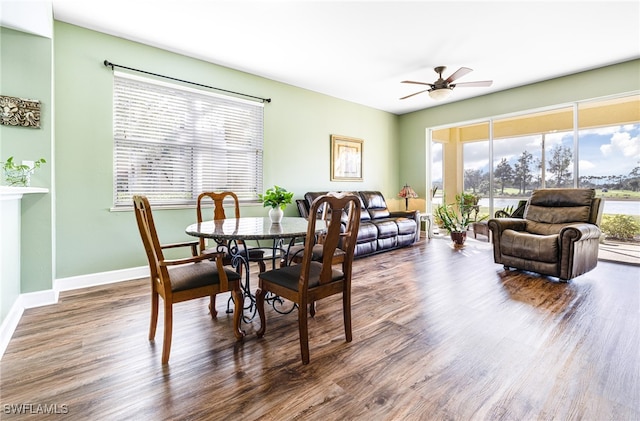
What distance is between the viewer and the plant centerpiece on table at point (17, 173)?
2439 mm

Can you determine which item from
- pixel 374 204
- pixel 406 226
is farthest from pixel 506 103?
pixel 374 204

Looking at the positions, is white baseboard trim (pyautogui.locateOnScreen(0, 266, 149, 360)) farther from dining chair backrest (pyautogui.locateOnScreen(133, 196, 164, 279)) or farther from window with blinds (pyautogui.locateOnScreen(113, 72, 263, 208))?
dining chair backrest (pyautogui.locateOnScreen(133, 196, 164, 279))

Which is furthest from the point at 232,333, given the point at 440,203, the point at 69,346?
the point at 440,203

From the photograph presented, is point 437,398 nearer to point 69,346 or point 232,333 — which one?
point 232,333

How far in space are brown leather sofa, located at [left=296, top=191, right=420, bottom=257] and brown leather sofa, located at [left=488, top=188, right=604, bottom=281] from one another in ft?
5.02

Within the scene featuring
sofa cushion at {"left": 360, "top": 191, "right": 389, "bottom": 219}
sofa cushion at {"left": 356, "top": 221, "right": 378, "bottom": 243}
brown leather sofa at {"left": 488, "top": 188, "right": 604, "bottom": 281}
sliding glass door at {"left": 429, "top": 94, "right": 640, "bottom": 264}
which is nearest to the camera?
brown leather sofa at {"left": 488, "top": 188, "right": 604, "bottom": 281}

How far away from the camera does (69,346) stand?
6.55 feet

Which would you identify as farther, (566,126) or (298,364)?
(566,126)

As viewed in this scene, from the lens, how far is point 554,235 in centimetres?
344

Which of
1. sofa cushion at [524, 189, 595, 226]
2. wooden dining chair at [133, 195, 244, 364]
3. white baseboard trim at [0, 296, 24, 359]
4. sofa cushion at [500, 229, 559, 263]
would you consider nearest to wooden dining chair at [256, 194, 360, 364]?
wooden dining chair at [133, 195, 244, 364]

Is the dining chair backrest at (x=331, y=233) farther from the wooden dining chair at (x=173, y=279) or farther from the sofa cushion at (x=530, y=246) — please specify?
the sofa cushion at (x=530, y=246)

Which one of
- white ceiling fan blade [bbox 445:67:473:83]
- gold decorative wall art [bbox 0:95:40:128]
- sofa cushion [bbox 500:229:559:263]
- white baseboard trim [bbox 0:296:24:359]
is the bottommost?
white baseboard trim [bbox 0:296:24:359]

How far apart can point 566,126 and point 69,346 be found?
21.6 feet

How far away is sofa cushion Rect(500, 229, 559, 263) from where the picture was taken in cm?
331
